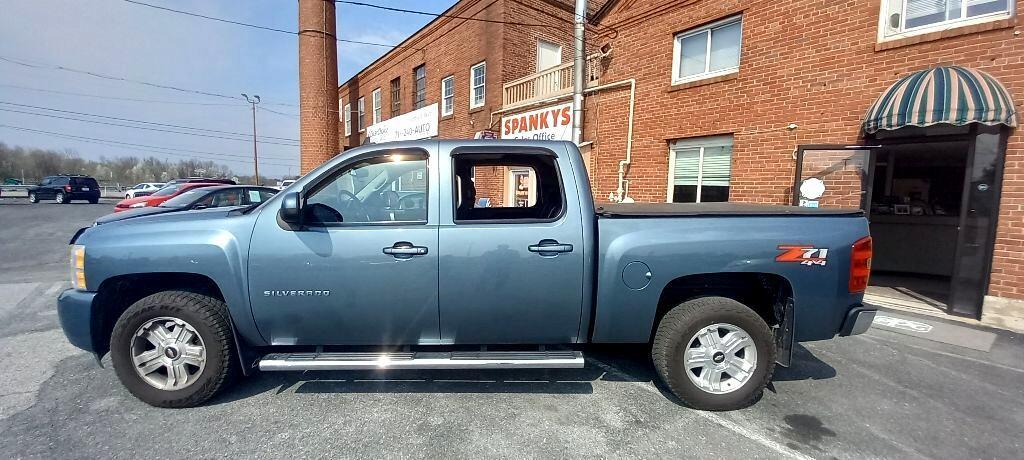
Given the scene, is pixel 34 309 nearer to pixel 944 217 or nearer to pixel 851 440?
pixel 851 440

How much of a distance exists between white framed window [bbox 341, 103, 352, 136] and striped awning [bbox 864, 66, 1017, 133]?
23.8m

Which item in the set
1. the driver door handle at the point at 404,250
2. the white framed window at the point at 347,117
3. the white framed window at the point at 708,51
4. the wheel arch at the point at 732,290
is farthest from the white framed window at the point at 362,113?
the wheel arch at the point at 732,290

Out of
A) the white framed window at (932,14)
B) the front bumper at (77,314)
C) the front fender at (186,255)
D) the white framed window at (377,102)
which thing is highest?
the white framed window at (377,102)

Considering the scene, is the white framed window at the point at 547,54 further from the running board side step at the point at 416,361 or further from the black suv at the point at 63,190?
the black suv at the point at 63,190

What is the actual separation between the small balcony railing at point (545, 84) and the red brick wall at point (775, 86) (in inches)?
20.7

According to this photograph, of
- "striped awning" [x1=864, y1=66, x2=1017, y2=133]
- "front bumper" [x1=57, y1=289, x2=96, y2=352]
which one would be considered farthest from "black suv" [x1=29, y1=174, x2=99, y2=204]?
"striped awning" [x1=864, y1=66, x2=1017, y2=133]

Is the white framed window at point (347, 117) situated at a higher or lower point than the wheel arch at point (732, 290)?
higher

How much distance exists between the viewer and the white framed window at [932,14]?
518cm

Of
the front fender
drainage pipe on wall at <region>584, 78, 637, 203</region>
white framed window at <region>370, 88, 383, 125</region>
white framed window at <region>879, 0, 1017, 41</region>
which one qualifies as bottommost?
the front fender

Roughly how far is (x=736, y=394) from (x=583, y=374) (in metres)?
1.16

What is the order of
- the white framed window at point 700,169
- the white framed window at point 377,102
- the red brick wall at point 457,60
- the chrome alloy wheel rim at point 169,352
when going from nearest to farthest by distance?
1. the chrome alloy wheel rim at point 169,352
2. the white framed window at point 700,169
3. the red brick wall at point 457,60
4. the white framed window at point 377,102

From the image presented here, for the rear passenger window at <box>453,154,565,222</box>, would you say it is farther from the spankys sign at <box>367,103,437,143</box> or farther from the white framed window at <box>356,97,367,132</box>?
the white framed window at <box>356,97,367,132</box>

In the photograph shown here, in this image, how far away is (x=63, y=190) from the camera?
26047 mm

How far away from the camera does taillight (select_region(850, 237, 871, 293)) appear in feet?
9.33
